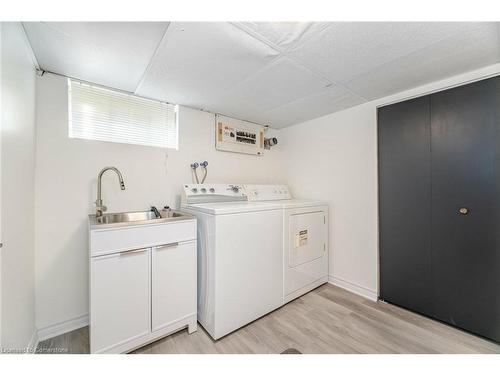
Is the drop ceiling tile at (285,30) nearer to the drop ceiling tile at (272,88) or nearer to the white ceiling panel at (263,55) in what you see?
the white ceiling panel at (263,55)

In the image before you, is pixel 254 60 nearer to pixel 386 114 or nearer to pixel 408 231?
pixel 386 114

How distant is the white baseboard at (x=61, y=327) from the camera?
5.09 feet

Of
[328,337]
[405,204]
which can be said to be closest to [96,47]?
[328,337]

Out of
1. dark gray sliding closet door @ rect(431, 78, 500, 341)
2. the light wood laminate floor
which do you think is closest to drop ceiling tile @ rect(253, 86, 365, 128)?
dark gray sliding closet door @ rect(431, 78, 500, 341)

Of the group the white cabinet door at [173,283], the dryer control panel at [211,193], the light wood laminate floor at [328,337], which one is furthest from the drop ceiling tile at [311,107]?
the light wood laminate floor at [328,337]

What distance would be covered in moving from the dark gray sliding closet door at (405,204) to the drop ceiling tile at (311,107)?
40 centimetres

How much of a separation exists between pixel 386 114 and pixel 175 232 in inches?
92.6

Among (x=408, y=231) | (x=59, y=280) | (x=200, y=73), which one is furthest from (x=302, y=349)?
(x=200, y=73)

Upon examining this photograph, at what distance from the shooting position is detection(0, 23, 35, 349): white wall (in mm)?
990

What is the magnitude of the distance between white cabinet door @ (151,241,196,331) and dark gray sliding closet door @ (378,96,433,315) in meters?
1.95

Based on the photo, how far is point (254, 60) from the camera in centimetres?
145

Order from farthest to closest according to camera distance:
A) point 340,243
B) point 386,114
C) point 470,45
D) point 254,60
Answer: point 340,243 < point 386,114 < point 254,60 < point 470,45

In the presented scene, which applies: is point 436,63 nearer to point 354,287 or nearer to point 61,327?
point 354,287

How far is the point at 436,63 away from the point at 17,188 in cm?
299
